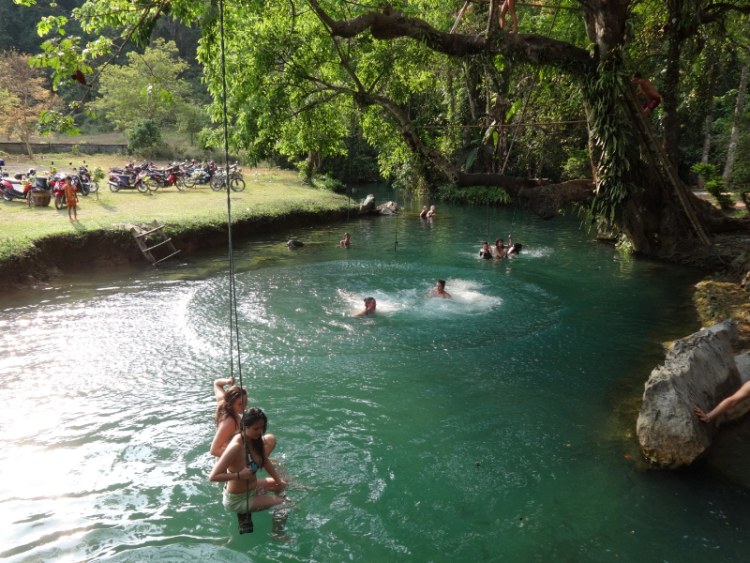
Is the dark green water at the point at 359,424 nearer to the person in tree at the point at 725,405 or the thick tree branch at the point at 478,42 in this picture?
the person in tree at the point at 725,405

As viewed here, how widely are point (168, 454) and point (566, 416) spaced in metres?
5.70

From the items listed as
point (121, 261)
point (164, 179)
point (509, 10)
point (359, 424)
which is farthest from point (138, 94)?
point (359, 424)

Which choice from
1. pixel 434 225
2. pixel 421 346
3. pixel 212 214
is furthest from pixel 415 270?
pixel 434 225

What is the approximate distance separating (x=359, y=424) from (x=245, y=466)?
271 cm

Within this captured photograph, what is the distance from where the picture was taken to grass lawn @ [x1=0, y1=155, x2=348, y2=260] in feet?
50.3

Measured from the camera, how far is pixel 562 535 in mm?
5383

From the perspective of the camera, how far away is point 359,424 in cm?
756

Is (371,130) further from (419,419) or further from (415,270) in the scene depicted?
(419,419)

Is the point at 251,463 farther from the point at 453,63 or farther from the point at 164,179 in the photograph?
the point at 164,179

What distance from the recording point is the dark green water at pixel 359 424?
17.6ft

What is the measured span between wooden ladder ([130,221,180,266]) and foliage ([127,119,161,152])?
22866mm

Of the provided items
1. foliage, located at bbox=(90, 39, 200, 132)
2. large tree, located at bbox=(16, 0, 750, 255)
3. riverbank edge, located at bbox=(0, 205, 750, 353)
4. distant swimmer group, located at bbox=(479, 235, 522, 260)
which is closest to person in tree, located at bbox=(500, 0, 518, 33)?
large tree, located at bbox=(16, 0, 750, 255)

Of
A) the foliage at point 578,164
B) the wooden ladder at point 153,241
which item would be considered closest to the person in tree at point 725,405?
the wooden ladder at point 153,241

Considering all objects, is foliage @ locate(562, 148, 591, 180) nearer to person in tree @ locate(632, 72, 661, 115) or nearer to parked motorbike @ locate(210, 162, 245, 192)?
person in tree @ locate(632, 72, 661, 115)
